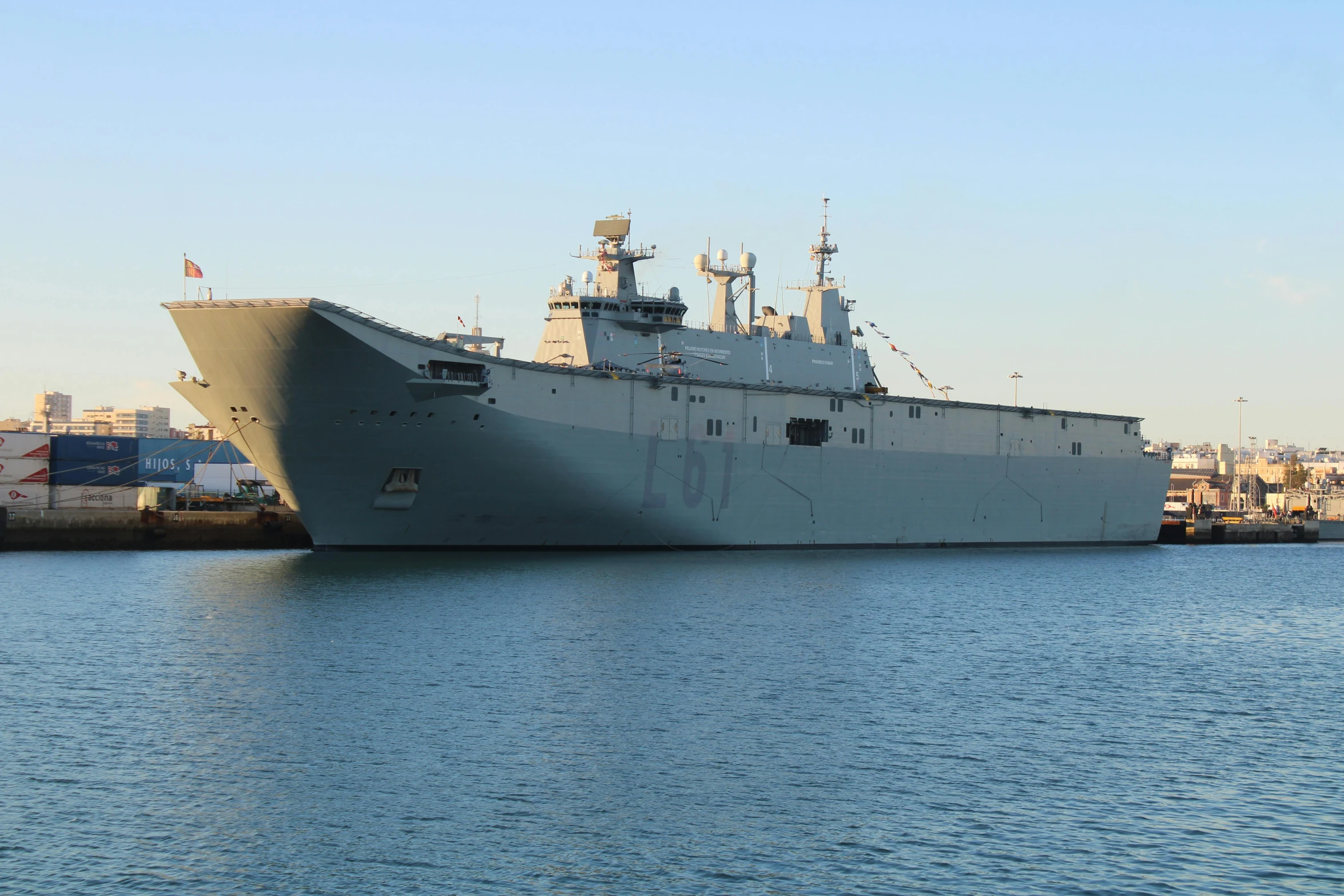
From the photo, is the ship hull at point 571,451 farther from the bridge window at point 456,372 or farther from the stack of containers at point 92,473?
the stack of containers at point 92,473

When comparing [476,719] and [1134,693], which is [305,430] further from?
[1134,693]

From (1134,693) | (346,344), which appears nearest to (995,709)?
(1134,693)

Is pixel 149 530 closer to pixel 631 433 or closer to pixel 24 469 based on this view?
pixel 24 469

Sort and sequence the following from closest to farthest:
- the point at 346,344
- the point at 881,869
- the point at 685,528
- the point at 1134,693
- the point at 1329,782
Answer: the point at 881,869, the point at 1329,782, the point at 1134,693, the point at 346,344, the point at 685,528

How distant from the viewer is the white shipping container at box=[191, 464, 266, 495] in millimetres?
57812

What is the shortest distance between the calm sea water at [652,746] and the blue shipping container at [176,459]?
24022 mm

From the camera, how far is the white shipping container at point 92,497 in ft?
145

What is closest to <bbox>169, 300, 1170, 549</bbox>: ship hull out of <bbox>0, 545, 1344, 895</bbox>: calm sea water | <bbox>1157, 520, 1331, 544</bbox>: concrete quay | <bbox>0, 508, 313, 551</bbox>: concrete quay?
<bbox>0, 545, 1344, 895</bbox>: calm sea water

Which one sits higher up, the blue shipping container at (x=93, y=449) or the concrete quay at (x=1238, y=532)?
the blue shipping container at (x=93, y=449)

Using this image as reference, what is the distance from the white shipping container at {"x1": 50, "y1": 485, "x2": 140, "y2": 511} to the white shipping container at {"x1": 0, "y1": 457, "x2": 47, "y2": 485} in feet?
1.83

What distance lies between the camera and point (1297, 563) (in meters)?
49.0

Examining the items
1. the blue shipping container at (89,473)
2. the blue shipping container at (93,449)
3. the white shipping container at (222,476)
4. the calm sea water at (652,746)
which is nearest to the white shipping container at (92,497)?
the blue shipping container at (89,473)

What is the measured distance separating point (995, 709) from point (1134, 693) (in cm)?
271

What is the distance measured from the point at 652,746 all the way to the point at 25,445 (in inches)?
1461
